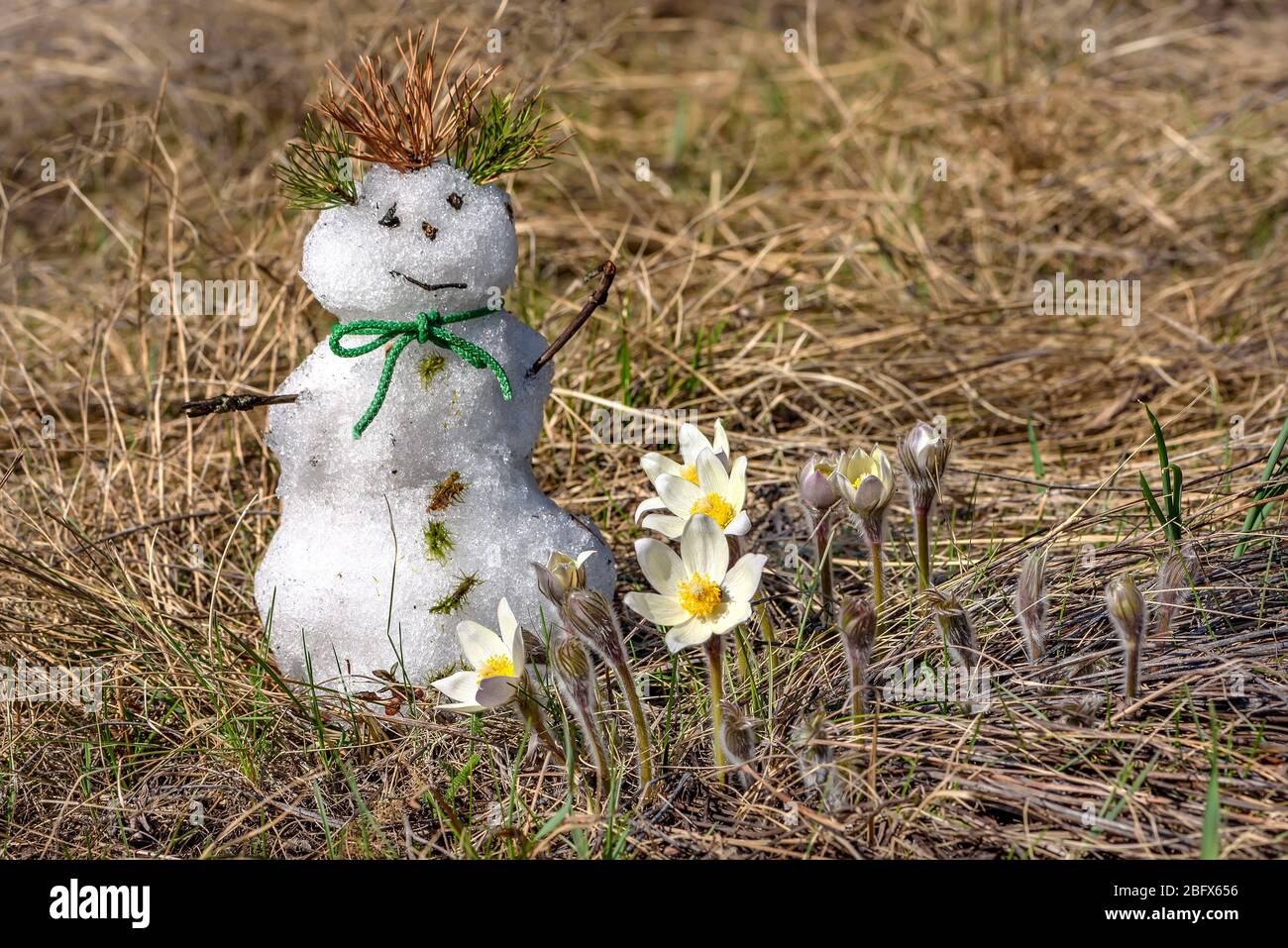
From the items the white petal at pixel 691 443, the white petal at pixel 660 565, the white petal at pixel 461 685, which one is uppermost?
the white petal at pixel 691 443

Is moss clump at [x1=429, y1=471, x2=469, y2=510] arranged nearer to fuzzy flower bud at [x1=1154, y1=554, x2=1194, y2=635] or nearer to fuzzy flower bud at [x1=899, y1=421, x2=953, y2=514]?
fuzzy flower bud at [x1=899, y1=421, x2=953, y2=514]

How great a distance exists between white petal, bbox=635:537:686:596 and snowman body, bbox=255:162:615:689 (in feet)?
1.32

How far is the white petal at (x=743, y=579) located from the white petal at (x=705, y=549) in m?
0.02

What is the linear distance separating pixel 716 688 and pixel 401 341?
2.46ft

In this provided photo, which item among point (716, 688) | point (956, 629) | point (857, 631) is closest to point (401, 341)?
point (716, 688)

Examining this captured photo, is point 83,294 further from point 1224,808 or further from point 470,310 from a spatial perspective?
point 1224,808

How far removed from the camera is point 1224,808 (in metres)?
1.57

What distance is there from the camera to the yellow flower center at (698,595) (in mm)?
1659

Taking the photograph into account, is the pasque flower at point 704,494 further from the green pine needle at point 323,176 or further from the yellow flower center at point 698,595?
the green pine needle at point 323,176

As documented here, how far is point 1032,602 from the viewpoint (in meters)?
1.79

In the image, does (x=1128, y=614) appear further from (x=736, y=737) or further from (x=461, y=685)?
(x=461, y=685)

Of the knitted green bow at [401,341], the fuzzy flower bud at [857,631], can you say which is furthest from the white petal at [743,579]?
the knitted green bow at [401,341]

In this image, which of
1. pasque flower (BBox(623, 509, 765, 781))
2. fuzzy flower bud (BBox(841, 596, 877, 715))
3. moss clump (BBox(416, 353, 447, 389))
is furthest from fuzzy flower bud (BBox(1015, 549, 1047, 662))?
moss clump (BBox(416, 353, 447, 389))

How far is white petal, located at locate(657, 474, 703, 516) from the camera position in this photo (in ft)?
6.23
